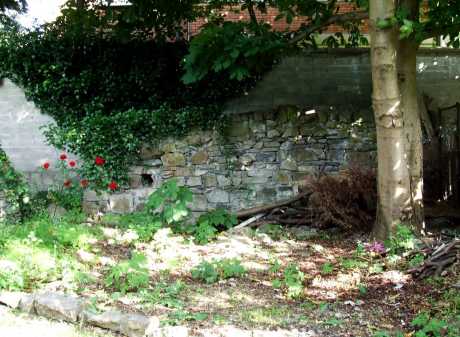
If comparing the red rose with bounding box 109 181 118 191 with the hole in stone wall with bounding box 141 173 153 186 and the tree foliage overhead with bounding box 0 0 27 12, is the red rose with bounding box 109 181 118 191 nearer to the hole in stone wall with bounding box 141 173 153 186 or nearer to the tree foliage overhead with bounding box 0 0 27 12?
the hole in stone wall with bounding box 141 173 153 186

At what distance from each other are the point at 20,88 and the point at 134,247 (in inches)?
→ 162

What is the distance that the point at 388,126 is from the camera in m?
6.36

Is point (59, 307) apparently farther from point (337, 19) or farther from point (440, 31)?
point (440, 31)

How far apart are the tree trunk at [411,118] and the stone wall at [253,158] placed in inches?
72.3

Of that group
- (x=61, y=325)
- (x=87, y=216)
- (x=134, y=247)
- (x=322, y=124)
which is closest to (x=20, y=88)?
(x=87, y=216)

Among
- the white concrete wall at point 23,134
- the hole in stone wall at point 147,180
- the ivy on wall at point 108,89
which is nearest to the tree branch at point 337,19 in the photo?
the ivy on wall at point 108,89

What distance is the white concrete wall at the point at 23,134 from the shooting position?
925 cm

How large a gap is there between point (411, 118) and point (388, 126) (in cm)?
65

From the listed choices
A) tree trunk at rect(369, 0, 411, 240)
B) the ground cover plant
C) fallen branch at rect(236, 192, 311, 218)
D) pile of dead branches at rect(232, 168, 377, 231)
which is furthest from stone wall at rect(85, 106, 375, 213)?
tree trunk at rect(369, 0, 411, 240)

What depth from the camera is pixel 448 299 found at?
461cm

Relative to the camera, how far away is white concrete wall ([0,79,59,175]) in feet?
30.3

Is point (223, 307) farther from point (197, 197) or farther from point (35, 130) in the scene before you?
point (35, 130)

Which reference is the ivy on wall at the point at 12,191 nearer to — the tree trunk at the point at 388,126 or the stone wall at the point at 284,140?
the stone wall at the point at 284,140

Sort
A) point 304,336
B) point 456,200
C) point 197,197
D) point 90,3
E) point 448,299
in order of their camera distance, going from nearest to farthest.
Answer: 1. point 304,336
2. point 448,299
3. point 456,200
4. point 197,197
5. point 90,3
